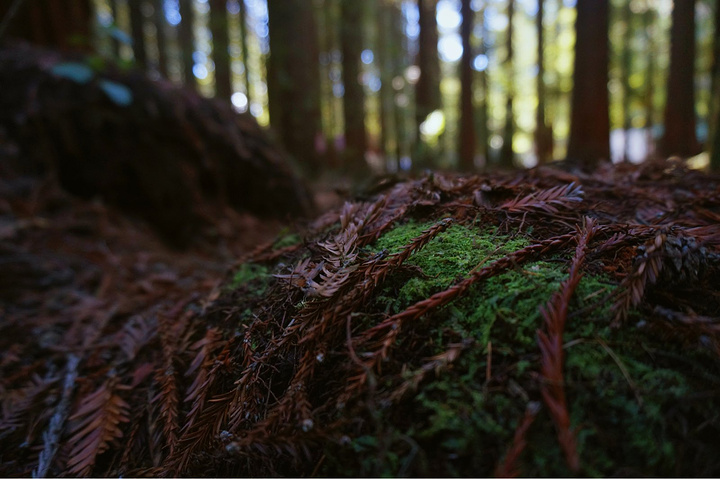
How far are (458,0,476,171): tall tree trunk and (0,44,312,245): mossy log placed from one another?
6.22 metres

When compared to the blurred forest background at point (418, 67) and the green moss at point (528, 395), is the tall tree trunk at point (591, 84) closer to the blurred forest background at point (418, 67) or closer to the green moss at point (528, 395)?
the blurred forest background at point (418, 67)

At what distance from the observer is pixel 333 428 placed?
76 cm

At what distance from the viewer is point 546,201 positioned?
1.21 metres

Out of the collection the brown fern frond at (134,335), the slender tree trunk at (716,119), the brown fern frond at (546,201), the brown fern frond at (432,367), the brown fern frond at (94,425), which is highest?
the slender tree trunk at (716,119)

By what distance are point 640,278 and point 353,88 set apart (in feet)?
30.0

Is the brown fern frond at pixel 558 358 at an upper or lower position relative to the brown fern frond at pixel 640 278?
lower

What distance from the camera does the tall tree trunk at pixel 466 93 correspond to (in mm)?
9086

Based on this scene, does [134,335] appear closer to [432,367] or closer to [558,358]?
[432,367]

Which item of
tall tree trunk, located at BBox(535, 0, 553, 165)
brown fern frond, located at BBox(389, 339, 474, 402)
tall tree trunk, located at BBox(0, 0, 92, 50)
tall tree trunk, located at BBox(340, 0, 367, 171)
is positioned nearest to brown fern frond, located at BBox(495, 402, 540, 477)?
→ brown fern frond, located at BBox(389, 339, 474, 402)

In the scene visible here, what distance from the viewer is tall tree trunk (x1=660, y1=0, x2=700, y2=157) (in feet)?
24.4

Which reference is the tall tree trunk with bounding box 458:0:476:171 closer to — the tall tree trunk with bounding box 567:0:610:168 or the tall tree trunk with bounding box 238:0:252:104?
the tall tree trunk with bounding box 567:0:610:168

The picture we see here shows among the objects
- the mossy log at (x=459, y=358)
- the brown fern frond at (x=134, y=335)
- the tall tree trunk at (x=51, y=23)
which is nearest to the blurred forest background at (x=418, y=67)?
the tall tree trunk at (x=51, y=23)

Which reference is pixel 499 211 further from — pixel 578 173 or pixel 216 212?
pixel 216 212

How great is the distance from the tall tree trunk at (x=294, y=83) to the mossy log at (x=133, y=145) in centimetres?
361
